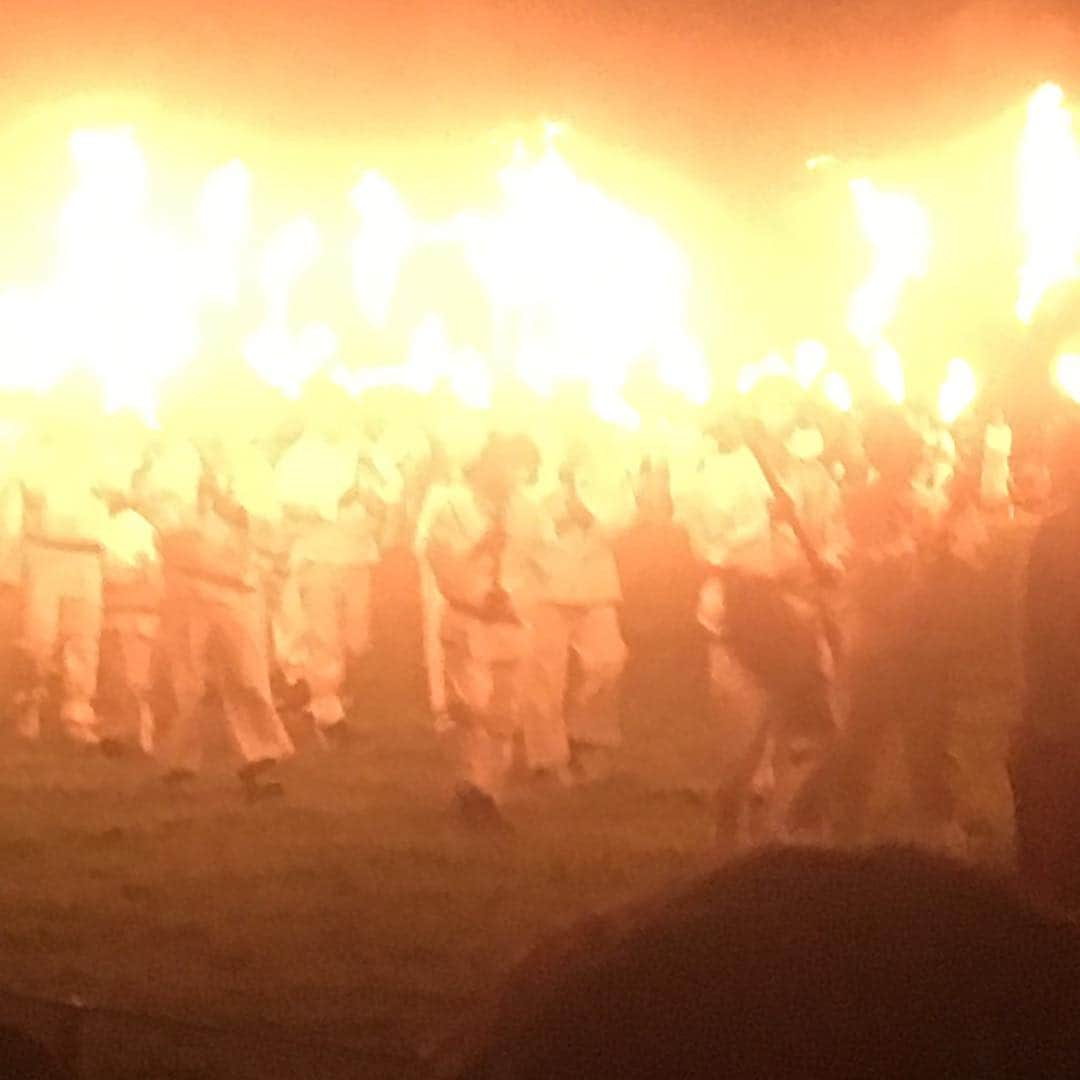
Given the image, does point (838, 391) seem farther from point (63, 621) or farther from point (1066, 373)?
point (63, 621)

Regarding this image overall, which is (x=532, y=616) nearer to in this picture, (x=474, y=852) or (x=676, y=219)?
(x=474, y=852)

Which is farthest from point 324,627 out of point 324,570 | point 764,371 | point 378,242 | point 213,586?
point 764,371

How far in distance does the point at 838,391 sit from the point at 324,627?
0.98 meters

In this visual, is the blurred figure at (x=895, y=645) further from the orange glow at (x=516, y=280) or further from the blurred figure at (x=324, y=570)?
the blurred figure at (x=324, y=570)

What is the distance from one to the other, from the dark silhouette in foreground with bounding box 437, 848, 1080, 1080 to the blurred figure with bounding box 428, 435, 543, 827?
46 centimetres

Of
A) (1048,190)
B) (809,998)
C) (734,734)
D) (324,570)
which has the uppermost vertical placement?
(1048,190)

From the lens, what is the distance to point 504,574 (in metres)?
2.99

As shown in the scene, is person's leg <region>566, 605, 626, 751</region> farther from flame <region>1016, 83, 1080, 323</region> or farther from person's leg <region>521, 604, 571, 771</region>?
flame <region>1016, 83, 1080, 323</region>

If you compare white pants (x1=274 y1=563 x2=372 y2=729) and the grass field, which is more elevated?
white pants (x1=274 y1=563 x2=372 y2=729)

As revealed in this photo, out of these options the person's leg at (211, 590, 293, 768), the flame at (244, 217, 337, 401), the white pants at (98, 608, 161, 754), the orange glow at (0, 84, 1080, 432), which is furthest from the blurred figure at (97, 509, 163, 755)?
the flame at (244, 217, 337, 401)

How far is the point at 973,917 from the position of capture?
2770 millimetres

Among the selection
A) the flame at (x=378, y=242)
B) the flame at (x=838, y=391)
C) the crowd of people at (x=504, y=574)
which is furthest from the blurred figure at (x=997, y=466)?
the flame at (x=378, y=242)

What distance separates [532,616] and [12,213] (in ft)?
3.79

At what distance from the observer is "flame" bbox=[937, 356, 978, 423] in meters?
2.99
